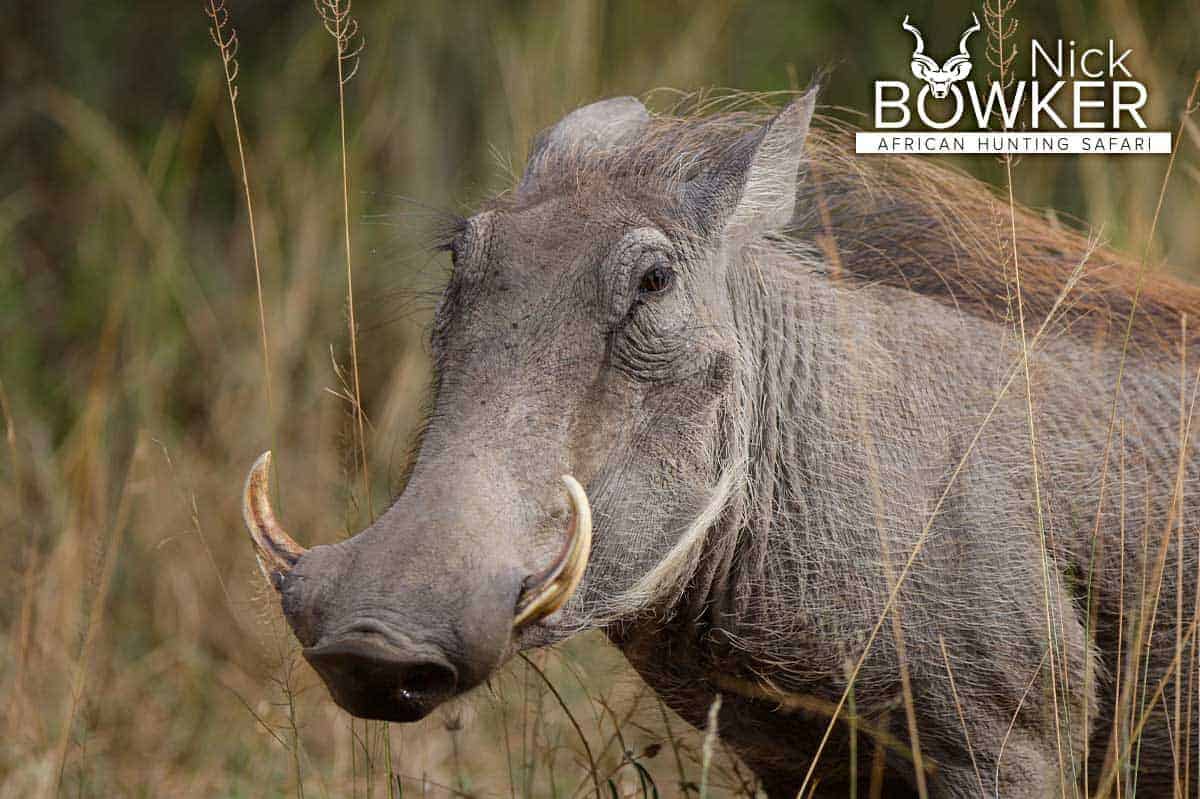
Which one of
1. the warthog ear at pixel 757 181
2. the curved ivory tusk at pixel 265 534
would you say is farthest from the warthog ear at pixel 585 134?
the curved ivory tusk at pixel 265 534

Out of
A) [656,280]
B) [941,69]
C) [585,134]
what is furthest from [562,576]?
[941,69]

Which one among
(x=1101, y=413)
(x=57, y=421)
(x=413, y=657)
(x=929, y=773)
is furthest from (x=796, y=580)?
(x=57, y=421)

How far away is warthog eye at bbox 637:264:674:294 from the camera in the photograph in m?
2.39

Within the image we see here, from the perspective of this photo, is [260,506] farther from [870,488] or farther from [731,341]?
[870,488]

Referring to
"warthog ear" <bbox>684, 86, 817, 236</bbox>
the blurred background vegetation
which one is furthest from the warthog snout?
the blurred background vegetation

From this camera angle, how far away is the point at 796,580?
2.54m

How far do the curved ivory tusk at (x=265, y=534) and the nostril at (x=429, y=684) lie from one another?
0.26 meters

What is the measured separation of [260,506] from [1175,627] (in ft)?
5.12

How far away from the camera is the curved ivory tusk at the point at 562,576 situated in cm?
203

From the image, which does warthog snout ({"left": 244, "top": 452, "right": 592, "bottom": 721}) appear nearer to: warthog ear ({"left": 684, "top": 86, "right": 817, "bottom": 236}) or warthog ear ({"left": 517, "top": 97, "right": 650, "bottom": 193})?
warthog ear ({"left": 684, "top": 86, "right": 817, "bottom": 236})

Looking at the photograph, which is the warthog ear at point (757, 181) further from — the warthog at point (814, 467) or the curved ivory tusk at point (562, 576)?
the curved ivory tusk at point (562, 576)

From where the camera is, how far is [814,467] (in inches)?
102

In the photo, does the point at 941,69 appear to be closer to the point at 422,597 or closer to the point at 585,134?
the point at 585,134

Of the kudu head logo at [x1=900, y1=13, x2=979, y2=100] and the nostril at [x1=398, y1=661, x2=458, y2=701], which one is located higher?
the kudu head logo at [x1=900, y1=13, x2=979, y2=100]
